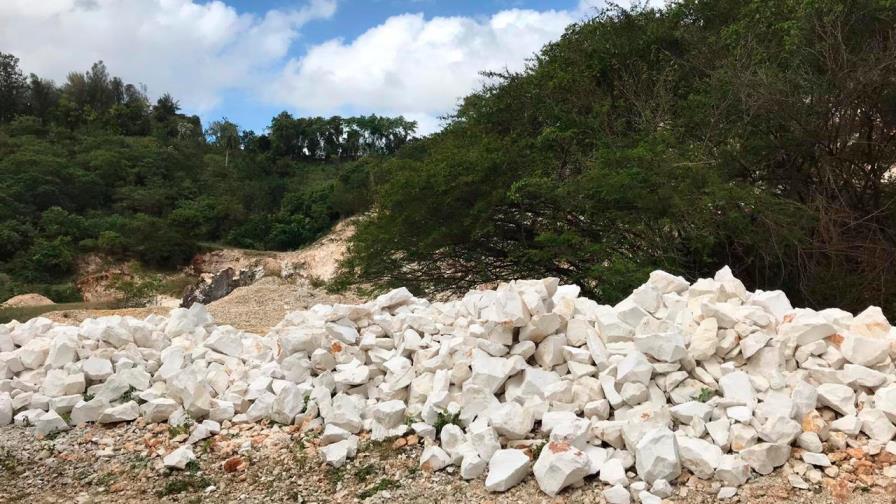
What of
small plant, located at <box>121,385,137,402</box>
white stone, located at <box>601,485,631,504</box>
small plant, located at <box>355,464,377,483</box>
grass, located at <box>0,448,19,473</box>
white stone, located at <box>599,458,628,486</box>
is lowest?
white stone, located at <box>601,485,631,504</box>

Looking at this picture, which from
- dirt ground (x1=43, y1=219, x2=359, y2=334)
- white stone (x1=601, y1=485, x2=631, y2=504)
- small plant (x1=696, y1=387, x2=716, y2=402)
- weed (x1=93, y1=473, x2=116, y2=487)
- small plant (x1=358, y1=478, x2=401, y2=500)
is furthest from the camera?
dirt ground (x1=43, y1=219, x2=359, y2=334)

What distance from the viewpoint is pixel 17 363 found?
5.53 metres

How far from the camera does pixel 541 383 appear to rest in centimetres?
411

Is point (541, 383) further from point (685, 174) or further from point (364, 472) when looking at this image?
point (685, 174)

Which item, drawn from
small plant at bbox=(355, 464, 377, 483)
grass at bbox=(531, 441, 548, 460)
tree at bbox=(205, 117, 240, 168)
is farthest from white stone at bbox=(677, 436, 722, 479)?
tree at bbox=(205, 117, 240, 168)

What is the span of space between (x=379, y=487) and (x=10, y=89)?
52265 millimetres

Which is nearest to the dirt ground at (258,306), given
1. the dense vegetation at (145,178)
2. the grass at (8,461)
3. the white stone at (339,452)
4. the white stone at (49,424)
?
the white stone at (49,424)

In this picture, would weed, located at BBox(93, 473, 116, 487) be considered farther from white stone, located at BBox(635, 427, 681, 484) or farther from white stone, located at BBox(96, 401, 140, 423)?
white stone, located at BBox(635, 427, 681, 484)

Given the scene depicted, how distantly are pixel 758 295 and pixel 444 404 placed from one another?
7.87ft

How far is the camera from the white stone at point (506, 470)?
3.48 metres

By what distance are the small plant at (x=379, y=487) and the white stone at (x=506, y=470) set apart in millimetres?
501

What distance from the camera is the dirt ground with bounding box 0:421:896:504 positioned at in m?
3.34

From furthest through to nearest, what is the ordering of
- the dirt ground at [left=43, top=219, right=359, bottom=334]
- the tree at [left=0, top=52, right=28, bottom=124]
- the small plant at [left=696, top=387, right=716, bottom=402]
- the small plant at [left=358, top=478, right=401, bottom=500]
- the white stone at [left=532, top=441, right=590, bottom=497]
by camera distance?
the tree at [left=0, top=52, right=28, bottom=124] → the dirt ground at [left=43, top=219, right=359, bottom=334] → the small plant at [left=696, top=387, right=716, bottom=402] → the small plant at [left=358, top=478, right=401, bottom=500] → the white stone at [left=532, top=441, right=590, bottom=497]

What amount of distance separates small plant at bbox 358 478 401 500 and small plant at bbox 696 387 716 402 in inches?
69.2
